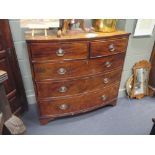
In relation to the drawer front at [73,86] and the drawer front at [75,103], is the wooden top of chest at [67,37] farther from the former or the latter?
the drawer front at [75,103]

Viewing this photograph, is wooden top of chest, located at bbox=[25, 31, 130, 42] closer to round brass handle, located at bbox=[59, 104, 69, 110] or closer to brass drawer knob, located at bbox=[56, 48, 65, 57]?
brass drawer knob, located at bbox=[56, 48, 65, 57]

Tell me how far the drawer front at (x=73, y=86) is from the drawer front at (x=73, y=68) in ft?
0.20

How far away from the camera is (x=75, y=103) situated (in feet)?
5.97

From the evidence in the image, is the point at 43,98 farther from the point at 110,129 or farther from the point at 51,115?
the point at 110,129

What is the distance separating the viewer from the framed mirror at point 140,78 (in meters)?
2.35

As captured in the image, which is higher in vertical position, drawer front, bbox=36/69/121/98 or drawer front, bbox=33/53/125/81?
drawer front, bbox=33/53/125/81

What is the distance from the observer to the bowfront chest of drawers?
1.46 m

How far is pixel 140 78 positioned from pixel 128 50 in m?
0.48

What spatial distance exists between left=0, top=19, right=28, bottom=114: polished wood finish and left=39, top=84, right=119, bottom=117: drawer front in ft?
1.22

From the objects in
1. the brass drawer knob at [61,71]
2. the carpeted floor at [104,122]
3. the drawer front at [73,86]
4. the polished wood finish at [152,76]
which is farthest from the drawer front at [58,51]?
the polished wood finish at [152,76]

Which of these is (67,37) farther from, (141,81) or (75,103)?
(141,81)

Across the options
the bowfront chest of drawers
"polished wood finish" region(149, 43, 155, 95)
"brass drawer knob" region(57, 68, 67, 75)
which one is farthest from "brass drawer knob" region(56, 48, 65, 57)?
"polished wood finish" region(149, 43, 155, 95)
